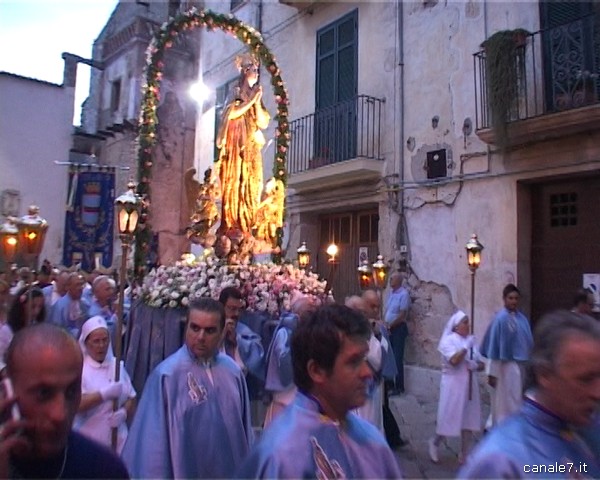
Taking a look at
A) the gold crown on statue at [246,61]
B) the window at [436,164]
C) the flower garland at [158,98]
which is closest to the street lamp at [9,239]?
the flower garland at [158,98]

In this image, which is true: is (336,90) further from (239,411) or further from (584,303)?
(239,411)

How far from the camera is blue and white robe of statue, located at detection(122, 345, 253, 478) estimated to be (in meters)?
3.20

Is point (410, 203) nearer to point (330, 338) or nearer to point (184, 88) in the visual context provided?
point (184, 88)

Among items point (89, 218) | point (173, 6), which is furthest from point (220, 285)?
point (173, 6)

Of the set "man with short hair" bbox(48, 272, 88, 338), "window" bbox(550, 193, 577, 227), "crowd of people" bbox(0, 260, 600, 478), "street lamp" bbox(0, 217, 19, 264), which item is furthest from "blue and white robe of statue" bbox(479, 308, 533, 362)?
"street lamp" bbox(0, 217, 19, 264)

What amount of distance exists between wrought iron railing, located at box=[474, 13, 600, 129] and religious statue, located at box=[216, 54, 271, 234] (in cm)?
358

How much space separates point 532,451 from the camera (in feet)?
5.89

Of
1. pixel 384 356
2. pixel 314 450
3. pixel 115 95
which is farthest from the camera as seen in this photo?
pixel 115 95

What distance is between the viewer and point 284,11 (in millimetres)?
14406

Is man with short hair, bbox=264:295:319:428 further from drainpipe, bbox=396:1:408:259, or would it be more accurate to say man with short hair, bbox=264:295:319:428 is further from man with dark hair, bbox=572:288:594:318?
drainpipe, bbox=396:1:408:259

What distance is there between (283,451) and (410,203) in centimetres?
928

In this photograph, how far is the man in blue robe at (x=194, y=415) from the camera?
3.21 metres

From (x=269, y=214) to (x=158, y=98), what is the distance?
235cm

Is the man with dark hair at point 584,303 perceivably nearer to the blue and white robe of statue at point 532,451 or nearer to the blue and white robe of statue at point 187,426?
the blue and white robe of statue at point 187,426
